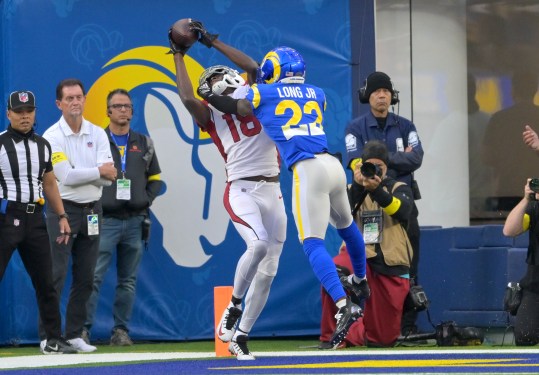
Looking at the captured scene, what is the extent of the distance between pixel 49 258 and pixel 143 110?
2.49 metres

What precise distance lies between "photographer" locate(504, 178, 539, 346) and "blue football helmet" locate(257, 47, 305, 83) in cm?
214

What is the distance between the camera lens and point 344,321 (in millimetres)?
8156

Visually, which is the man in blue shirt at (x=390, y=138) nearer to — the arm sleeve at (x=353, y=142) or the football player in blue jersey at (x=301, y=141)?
the arm sleeve at (x=353, y=142)

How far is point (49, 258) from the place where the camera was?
982 cm

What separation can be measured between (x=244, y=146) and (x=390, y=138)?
2456 millimetres

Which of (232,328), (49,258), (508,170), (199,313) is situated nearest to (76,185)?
(49,258)

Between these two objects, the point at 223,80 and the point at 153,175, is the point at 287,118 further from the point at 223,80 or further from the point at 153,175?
the point at 153,175

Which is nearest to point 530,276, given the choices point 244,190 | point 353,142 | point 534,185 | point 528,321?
point 528,321

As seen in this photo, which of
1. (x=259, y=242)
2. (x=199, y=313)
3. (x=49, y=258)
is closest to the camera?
(x=259, y=242)

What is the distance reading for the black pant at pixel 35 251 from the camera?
968 cm

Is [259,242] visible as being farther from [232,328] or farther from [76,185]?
[76,185]

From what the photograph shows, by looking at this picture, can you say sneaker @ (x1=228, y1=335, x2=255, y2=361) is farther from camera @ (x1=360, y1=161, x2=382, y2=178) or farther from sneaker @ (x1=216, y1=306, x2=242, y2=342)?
camera @ (x1=360, y1=161, x2=382, y2=178)

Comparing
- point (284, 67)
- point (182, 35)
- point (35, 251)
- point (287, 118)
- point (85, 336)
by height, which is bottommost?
point (85, 336)

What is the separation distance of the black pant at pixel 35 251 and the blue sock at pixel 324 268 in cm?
223
